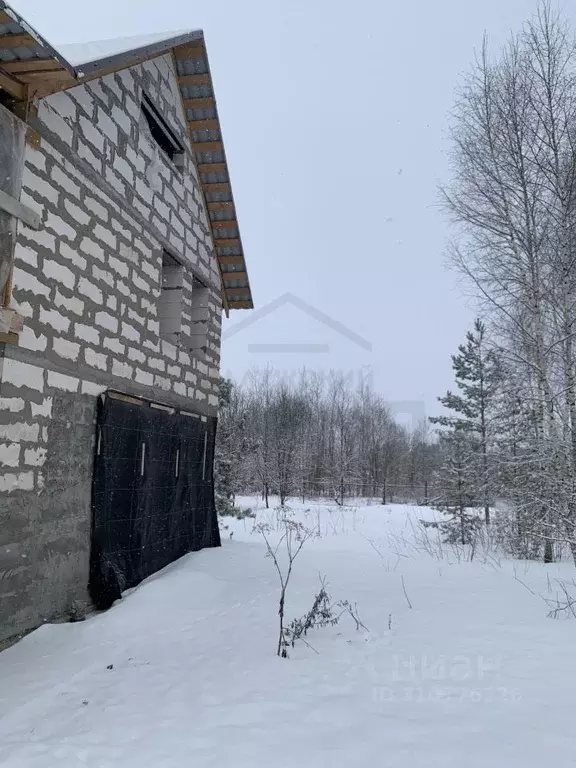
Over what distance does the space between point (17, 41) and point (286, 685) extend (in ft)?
15.8

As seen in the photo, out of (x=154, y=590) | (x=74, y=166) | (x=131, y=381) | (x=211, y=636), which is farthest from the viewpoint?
(x=131, y=381)

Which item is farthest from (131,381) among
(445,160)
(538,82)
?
(538,82)

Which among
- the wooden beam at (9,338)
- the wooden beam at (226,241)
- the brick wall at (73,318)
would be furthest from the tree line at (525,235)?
the wooden beam at (9,338)

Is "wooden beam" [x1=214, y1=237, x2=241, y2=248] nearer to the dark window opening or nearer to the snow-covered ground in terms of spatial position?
the dark window opening

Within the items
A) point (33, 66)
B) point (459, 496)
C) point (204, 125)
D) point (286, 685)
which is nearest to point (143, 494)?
point (286, 685)

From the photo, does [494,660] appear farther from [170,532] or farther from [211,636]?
[170,532]

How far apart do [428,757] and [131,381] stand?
4680 millimetres

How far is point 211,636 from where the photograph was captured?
4555 millimetres

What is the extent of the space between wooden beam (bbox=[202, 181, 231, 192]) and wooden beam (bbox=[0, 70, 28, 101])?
175 inches

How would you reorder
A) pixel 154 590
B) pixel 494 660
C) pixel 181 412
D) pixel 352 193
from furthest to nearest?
1. pixel 352 193
2. pixel 181 412
3. pixel 154 590
4. pixel 494 660

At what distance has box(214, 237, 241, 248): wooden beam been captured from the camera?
9094mm

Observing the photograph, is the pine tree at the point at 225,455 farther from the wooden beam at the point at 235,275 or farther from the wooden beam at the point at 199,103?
the wooden beam at the point at 199,103

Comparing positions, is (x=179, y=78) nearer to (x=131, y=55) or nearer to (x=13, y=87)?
(x=131, y=55)

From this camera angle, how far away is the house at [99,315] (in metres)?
4.12
